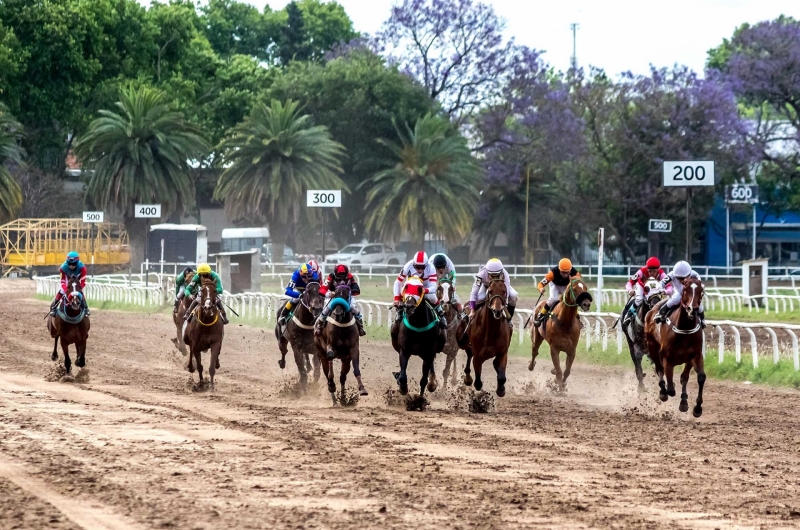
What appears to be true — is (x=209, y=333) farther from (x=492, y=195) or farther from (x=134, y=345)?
(x=492, y=195)

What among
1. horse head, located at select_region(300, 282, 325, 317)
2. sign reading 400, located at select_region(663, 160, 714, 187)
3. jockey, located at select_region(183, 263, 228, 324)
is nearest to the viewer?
horse head, located at select_region(300, 282, 325, 317)

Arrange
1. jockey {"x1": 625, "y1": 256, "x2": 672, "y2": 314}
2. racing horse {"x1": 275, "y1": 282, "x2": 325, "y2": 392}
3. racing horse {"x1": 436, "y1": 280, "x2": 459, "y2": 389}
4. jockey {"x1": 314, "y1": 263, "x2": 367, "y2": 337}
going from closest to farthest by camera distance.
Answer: jockey {"x1": 314, "y1": 263, "x2": 367, "y2": 337} → racing horse {"x1": 436, "y1": 280, "x2": 459, "y2": 389} → racing horse {"x1": 275, "y1": 282, "x2": 325, "y2": 392} → jockey {"x1": 625, "y1": 256, "x2": 672, "y2": 314}

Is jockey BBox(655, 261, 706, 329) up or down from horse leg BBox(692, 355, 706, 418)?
up

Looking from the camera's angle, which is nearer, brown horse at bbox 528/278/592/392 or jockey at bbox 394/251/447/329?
jockey at bbox 394/251/447/329

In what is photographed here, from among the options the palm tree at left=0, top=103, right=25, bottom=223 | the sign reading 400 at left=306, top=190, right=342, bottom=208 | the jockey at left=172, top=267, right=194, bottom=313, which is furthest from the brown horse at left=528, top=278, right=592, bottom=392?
the palm tree at left=0, top=103, right=25, bottom=223

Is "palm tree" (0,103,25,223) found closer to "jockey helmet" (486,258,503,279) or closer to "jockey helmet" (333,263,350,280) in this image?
"jockey helmet" (333,263,350,280)

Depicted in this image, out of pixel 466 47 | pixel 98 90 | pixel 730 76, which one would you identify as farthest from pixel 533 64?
pixel 98 90

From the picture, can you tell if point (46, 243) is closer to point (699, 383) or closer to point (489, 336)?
point (489, 336)

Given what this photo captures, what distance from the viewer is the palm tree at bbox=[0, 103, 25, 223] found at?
189 feet

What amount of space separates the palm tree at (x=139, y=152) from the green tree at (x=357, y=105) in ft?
21.8

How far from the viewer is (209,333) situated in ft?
59.0

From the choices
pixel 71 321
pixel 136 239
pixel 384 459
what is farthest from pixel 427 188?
pixel 384 459

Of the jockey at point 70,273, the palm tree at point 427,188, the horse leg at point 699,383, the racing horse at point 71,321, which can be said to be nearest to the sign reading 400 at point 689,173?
the horse leg at point 699,383

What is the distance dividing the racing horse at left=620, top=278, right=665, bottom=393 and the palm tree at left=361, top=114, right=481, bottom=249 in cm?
3549
